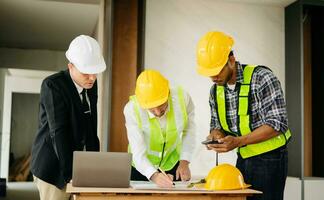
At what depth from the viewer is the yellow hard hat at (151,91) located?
8.61ft

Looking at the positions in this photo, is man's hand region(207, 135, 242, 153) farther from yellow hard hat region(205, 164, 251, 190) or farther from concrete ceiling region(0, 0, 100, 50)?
concrete ceiling region(0, 0, 100, 50)

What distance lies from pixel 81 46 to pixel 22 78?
8504 mm

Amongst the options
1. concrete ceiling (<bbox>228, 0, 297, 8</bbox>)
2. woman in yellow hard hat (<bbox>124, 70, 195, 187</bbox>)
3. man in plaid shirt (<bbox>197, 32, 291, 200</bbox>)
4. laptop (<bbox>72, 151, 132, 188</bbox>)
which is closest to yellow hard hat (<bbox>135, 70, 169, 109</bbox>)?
woman in yellow hard hat (<bbox>124, 70, 195, 187</bbox>)

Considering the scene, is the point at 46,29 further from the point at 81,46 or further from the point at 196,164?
the point at 81,46

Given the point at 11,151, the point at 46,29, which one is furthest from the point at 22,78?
the point at 46,29

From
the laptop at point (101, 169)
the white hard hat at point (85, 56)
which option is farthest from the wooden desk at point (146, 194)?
the white hard hat at point (85, 56)

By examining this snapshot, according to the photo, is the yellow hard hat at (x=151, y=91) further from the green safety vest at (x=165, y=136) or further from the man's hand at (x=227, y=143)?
the man's hand at (x=227, y=143)

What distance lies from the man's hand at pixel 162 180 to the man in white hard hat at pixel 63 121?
0.45m

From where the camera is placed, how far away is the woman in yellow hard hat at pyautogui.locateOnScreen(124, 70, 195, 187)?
263 cm

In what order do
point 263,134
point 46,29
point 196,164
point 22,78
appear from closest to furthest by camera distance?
point 263,134, point 196,164, point 46,29, point 22,78

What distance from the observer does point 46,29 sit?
24.1 ft

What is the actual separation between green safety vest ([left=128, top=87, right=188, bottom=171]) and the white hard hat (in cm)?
37

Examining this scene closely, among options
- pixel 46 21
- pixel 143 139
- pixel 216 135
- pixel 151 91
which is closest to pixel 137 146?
pixel 143 139

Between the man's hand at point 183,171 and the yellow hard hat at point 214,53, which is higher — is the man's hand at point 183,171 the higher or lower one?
the lower one
